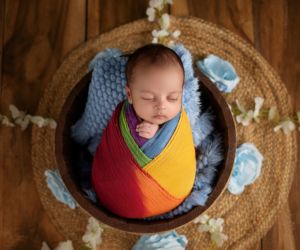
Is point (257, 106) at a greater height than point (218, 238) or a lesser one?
greater

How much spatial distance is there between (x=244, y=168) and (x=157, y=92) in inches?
14.8

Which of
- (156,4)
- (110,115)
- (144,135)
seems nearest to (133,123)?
(144,135)

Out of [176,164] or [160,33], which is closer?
[176,164]

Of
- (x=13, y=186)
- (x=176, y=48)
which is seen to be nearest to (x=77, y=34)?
(x=176, y=48)

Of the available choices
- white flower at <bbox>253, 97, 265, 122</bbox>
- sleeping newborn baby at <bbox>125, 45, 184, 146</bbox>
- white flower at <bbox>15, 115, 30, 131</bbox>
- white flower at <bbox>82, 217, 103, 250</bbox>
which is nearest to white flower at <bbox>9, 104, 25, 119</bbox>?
white flower at <bbox>15, 115, 30, 131</bbox>

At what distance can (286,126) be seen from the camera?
1.05 m

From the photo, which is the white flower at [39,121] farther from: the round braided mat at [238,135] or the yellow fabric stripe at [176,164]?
the yellow fabric stripe at [176,164]

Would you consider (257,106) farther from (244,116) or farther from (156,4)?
(156,4)

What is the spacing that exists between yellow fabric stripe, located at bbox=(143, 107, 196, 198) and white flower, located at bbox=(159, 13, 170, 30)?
0.33m

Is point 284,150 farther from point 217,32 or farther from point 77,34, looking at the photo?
point 77,34

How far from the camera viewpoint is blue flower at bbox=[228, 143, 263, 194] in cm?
102

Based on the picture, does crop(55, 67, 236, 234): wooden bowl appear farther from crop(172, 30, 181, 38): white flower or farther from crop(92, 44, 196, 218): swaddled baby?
crop(172, 30, 181, 38): white flower

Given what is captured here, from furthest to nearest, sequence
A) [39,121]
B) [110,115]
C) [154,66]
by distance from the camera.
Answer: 1. [39,121]
2. [110,115]
3. [154,66]

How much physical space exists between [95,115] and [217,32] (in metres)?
0.36
